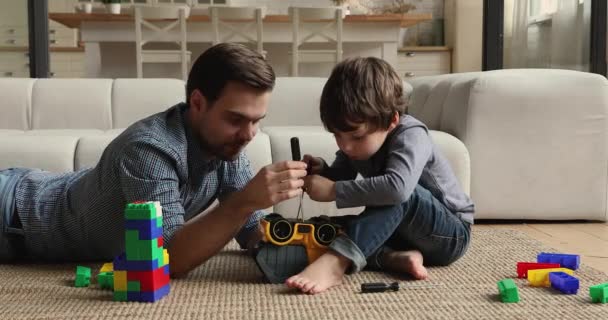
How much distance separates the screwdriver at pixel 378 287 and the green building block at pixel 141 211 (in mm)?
453

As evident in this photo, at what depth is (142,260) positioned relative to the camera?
57.0 inches

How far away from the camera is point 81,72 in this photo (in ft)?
22.6

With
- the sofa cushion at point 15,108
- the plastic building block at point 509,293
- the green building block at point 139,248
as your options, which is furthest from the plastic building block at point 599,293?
the sofa cushion at point 15,108

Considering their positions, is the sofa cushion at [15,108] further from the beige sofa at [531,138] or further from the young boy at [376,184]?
the young boy at [376,184]

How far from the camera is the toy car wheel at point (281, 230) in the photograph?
5.59 feet

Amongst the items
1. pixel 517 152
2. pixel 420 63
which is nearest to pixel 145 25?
pixel 420 63

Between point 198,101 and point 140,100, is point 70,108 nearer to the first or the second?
point 140,100

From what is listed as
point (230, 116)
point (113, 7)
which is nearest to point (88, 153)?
point (230, 116)

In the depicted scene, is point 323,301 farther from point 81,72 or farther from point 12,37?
point 81,72

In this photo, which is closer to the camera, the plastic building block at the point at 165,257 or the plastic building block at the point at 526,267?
the plastic building block at the point at 165,257

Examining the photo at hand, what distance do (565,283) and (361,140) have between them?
1.67 feet

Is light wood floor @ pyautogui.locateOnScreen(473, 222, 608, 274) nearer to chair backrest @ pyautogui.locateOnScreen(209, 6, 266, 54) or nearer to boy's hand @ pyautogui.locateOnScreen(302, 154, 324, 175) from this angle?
boy's hand @ pyautogui.locateOnScreen(302, 154, 324, 175)

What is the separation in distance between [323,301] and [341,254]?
17 centimetres

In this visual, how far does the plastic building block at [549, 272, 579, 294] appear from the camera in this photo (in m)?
1.58
